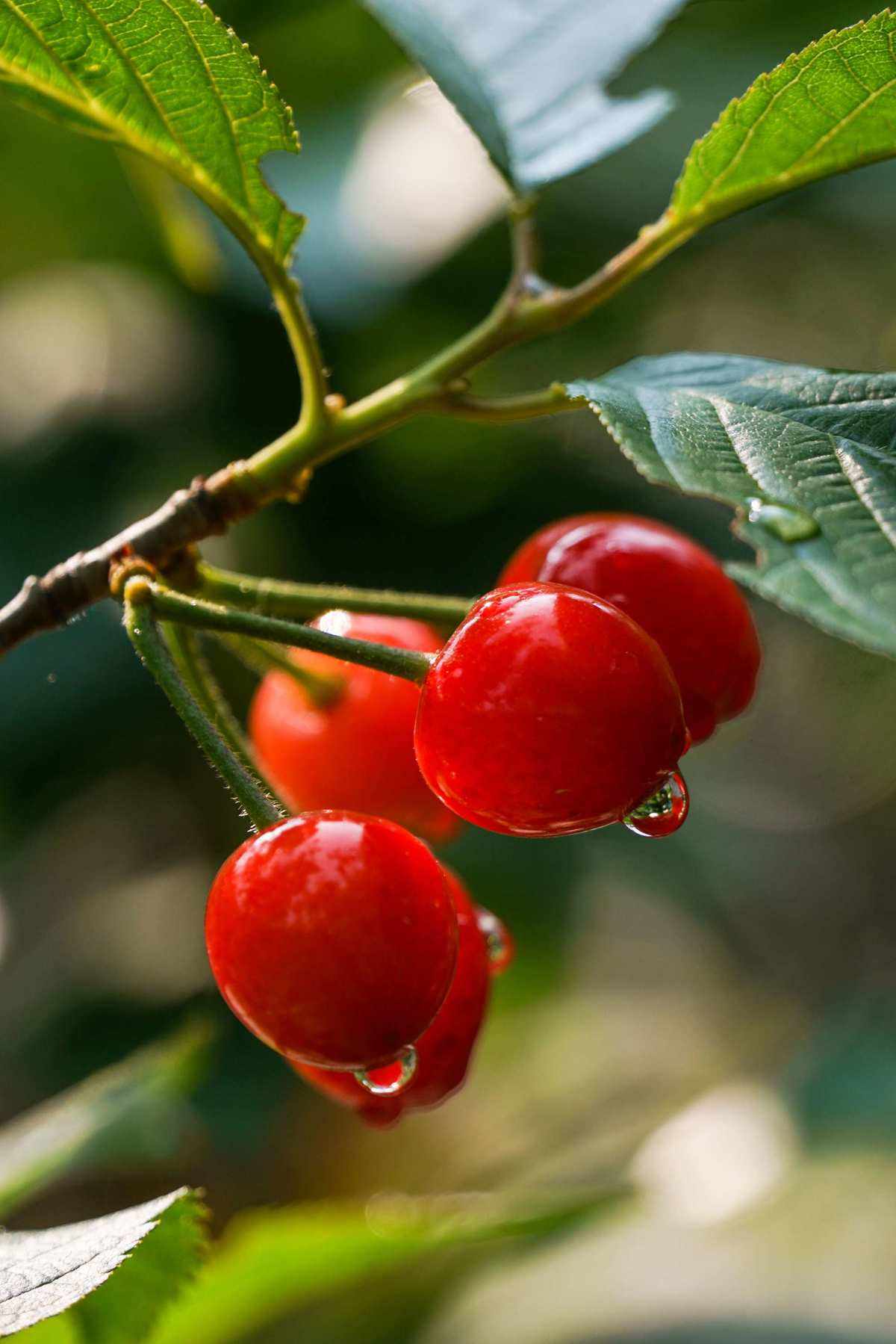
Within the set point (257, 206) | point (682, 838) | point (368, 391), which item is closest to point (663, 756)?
point (257, 206)

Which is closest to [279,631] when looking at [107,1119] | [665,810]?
[665,810]

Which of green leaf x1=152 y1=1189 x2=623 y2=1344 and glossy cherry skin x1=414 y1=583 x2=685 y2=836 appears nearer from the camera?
glossy cherry skin x1=414 y1=583 x2=685 y2=836

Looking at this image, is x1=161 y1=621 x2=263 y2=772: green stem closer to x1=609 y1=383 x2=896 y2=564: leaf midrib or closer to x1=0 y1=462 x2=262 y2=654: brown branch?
x1=0 y1=462 x2=262 y2=654: brown branch

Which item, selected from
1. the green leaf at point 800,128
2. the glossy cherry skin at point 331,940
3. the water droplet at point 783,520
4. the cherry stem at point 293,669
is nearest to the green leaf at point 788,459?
the water droplet at point 783,520

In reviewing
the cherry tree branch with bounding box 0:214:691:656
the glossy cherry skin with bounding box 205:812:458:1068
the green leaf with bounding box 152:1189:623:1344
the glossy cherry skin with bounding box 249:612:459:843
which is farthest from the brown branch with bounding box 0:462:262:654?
the green leaf with bounding box 152:1189:623:1344

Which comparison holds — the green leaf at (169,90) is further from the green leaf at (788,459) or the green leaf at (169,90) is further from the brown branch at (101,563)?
the green leaf at (788,459)
